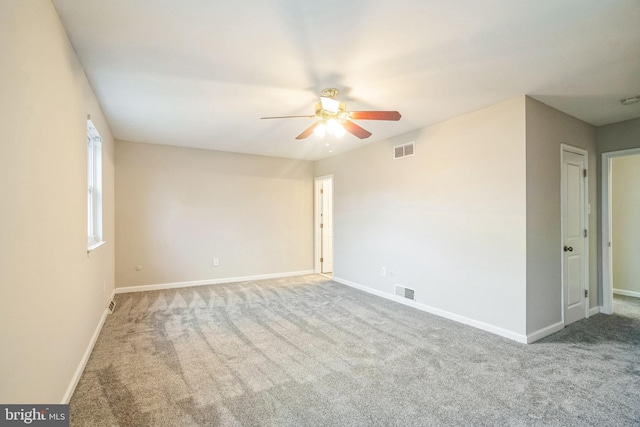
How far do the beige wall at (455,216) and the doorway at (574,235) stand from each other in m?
0.84

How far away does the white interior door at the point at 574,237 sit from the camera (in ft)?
11.2

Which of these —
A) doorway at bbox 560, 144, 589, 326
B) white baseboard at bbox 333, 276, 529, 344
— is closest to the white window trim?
white baseboard at bbox 333, 276, 529, 344

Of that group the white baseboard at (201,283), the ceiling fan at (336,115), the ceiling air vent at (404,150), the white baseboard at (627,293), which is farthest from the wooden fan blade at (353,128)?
the white baseboard at (627,293)

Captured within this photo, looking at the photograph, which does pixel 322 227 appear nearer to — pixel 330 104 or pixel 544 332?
pixel 330 104

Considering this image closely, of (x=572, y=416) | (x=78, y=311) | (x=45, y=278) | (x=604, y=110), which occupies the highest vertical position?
(x=604, y=110)

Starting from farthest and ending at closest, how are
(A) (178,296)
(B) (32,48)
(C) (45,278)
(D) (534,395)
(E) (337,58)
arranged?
(A) (178,296), (E) (337,58), (D) (534,395), (C) (45,278), (B) (32,48)

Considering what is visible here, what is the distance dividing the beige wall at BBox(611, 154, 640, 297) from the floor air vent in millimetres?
3644

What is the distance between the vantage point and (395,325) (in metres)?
3.40

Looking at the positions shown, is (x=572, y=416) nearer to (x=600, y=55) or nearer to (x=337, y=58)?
(x=600, y=55)

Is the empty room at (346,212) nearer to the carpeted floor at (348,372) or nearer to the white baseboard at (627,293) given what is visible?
the carpeted floor at (348,372)

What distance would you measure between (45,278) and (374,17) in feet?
8.09

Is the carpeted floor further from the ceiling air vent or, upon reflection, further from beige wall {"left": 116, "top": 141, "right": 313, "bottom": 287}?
the ceiling air vent

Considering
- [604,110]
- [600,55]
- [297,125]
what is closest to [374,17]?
[600,55]

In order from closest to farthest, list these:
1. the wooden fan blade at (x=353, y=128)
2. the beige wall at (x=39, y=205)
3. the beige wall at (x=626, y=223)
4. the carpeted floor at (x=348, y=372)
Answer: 1. the beige wall at (x=39, y=205)
2. the carpeted floor at (x=348, y=372)
3. the wooden fan blade at (x=353, y=128)
4. the beige wall at (x=626, y=223)
